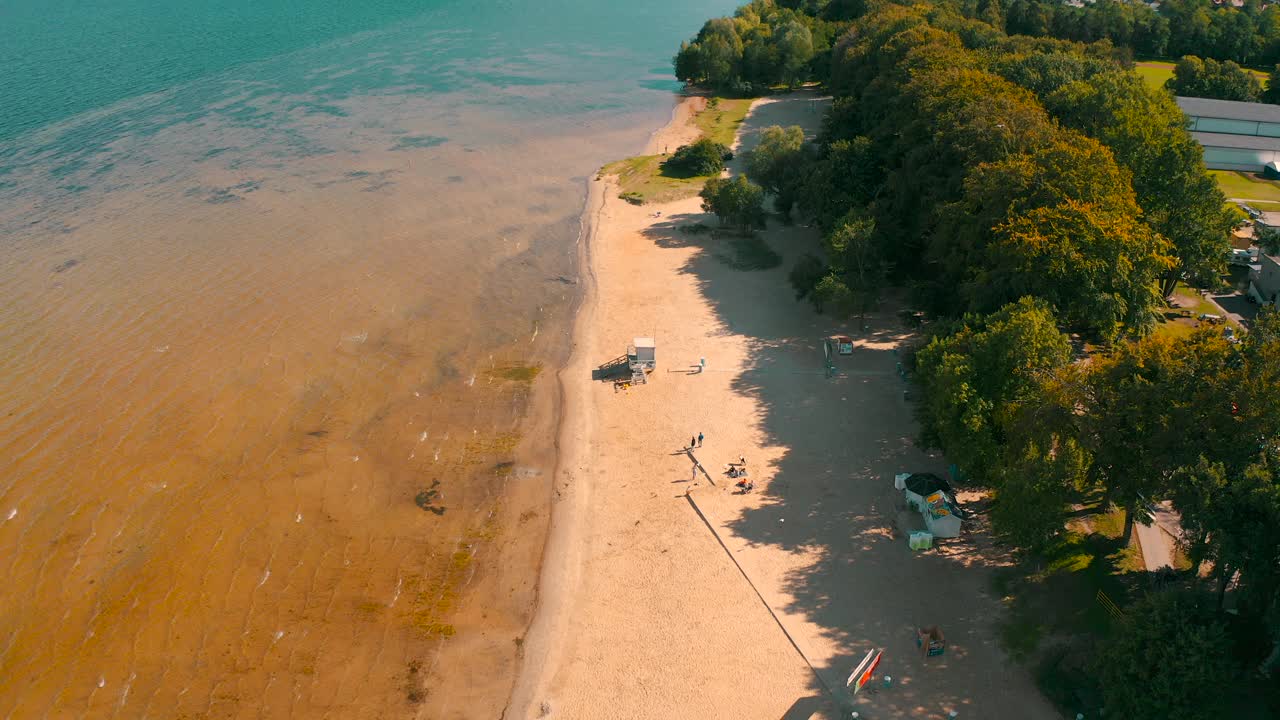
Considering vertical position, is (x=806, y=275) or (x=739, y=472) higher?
(x=806, y=275)

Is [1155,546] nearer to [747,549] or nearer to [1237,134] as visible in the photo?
[747,549]

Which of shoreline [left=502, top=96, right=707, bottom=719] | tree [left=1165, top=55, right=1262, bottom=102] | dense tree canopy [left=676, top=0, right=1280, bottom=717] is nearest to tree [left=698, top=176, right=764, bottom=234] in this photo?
dense tree canopy [left=676, top=0, right=1280, bottom=717]

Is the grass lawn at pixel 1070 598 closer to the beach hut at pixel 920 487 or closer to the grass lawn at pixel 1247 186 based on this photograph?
the beach hut at pixel 920 487

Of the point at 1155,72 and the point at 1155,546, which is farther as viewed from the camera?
the point at 1155,72

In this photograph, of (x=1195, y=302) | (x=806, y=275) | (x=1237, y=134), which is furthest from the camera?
(x=1237, y=134)

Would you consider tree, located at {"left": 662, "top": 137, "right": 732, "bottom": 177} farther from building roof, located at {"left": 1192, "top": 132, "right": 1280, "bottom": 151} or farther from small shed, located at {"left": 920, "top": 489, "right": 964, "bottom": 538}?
small shed, located at {"left": 920, "top": 489, "right": 964, "bottom": 538}

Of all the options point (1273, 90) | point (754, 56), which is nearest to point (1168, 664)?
point (1273, 90)

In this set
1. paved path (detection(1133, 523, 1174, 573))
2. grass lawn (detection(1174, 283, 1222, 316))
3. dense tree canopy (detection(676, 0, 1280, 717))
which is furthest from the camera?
grass lawn (detection(1174, 283, 1222, 316))

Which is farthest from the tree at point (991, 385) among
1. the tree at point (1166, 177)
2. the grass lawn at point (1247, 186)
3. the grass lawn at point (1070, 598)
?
the grass lawn at point (1247, 186)
